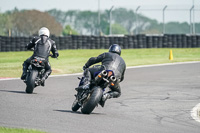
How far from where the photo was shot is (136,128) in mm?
8141

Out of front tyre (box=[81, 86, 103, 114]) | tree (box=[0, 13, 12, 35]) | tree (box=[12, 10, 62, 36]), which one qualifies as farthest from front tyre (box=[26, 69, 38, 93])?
tree (box=[12, 10, 62, 36])

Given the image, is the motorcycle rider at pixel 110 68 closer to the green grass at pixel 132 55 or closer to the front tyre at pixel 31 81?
the front tyre at pixel 31 81

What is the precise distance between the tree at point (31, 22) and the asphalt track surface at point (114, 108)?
93.9 meters

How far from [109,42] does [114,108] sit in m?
23.2

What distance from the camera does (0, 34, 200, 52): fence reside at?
31.6 m

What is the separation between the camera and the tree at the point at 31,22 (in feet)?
371

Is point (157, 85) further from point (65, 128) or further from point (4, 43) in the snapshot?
point (4, 43)

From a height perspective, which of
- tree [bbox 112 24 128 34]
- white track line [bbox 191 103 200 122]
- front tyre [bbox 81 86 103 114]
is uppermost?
front tyre [bbox 81 86 103 114]

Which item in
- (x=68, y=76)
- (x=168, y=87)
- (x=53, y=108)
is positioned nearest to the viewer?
(x=53, y=108)

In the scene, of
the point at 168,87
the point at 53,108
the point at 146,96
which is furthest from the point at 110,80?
the point at 168,87

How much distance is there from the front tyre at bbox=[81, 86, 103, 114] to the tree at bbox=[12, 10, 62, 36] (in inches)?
3943

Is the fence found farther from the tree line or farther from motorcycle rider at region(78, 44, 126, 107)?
the tree line

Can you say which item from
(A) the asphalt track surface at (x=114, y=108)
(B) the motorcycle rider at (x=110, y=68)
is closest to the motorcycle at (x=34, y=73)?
(A) the asphalt track surface at (x=114, y=108)

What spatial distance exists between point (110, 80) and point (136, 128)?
1.55 meters
